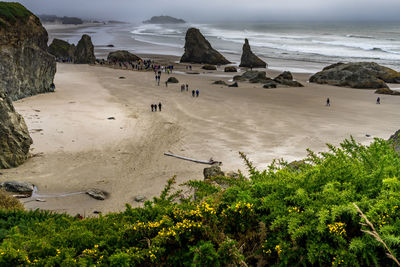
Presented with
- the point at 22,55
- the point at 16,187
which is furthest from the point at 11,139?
the point at 22,55

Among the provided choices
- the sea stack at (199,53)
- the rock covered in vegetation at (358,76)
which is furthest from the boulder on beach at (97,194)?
the sea stack at (199,53)

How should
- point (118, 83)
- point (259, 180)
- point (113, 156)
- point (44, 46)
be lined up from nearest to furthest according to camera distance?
point (259, 180), point (113, 156), point (44, 46), point (118, 83)

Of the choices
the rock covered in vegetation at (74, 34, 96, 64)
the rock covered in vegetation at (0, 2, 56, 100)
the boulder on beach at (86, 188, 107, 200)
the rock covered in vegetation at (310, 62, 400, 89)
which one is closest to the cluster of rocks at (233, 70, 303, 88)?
the rock covered in vegetation at (310, 62, 400, 89)

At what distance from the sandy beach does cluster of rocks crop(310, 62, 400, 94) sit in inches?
115

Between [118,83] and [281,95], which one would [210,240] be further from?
[118,83]

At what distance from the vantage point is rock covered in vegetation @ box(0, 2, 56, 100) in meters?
27.8

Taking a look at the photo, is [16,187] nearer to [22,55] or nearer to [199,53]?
[22,55]

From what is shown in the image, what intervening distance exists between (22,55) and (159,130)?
1644 centimetres

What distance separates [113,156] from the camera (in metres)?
18.0

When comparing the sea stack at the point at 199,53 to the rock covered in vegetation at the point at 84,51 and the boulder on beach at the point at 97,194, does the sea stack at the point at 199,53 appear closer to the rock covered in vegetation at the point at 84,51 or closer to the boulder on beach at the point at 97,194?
the rock covered in vegetation at the point at 84,51

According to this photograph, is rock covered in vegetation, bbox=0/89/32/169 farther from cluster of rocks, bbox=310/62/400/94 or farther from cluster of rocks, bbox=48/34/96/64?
cluster of rocks, bbox=48/34/96/64

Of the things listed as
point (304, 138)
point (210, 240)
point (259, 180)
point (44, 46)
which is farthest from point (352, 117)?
point (44, 46)

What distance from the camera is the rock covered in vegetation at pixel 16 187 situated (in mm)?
13359

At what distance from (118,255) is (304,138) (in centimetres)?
1869
